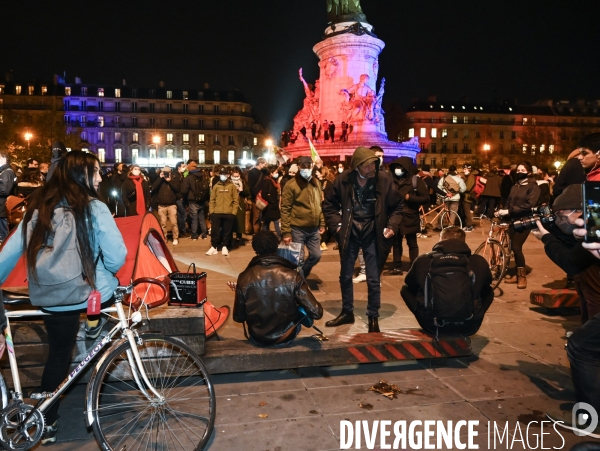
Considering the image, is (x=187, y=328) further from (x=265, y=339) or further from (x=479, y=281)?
(x=479, y=281)

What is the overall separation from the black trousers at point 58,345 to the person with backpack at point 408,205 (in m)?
6.90

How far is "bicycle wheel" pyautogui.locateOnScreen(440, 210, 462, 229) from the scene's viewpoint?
14.4 m

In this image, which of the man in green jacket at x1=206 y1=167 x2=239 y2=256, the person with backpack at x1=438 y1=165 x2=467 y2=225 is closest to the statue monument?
the person with backpack at x1=438 y1=165 x2=467 y2=225

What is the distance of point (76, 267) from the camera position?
138 inches

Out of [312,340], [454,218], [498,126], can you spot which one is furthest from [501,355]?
[498,126]

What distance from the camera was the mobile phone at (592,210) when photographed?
10.4 feet

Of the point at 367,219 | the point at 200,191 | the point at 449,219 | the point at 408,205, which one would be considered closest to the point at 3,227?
the point at 200,191

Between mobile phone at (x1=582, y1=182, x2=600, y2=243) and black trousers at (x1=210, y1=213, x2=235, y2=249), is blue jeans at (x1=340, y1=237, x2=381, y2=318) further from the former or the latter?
black trousers at (x1=210, y1=213, x2=235, y2=249)

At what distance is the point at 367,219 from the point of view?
20.4 feet

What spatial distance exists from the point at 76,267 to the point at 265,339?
1.92 metres

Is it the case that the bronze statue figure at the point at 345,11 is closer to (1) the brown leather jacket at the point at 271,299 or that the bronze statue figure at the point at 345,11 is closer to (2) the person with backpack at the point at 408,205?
(2) the person with backpack at the point at 408,205

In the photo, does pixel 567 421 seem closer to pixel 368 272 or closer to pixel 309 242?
pixel 368 272

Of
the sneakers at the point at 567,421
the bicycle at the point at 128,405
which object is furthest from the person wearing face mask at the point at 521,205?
the bicycle at the point at 128,405

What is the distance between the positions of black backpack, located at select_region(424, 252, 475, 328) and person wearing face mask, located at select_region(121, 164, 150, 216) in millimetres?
8958
